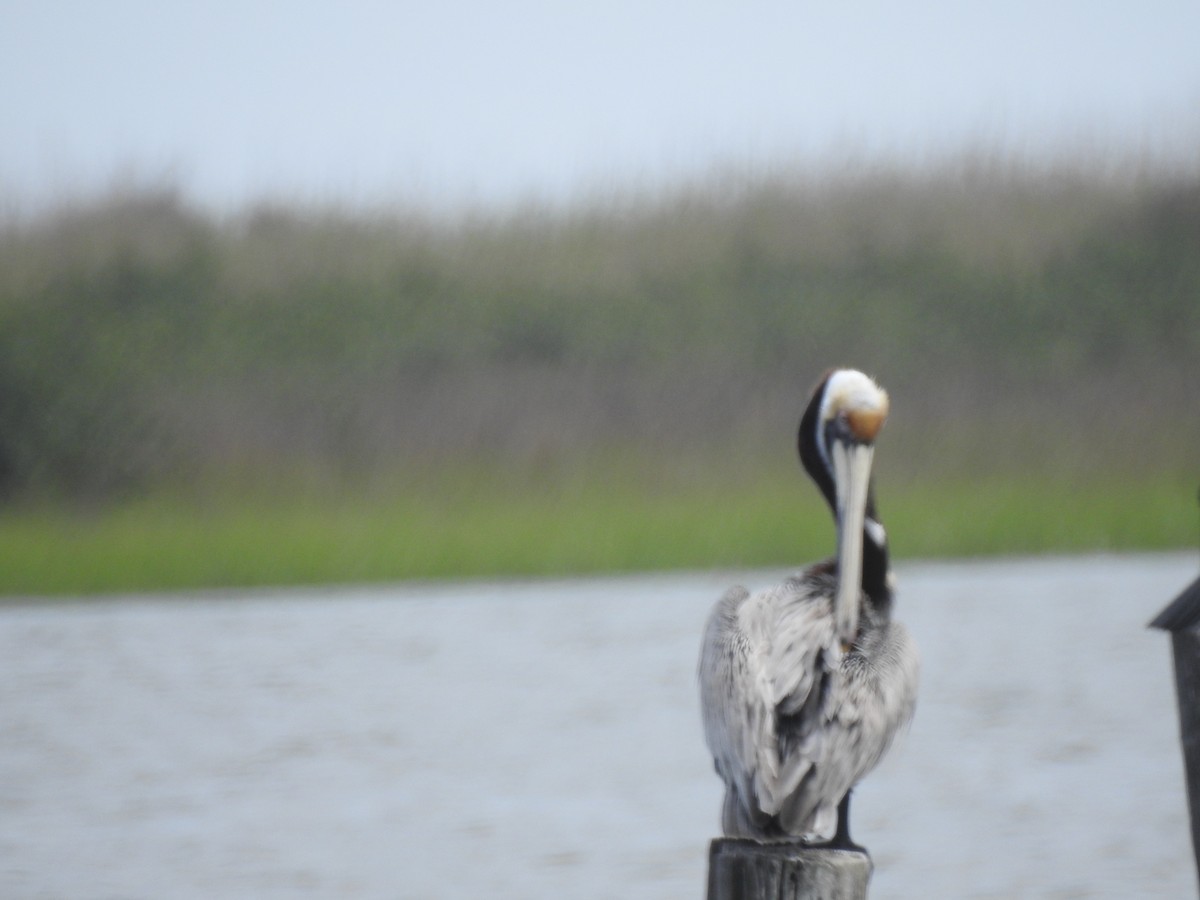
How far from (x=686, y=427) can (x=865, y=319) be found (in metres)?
2.71

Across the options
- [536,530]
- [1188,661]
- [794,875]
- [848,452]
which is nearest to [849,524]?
[848,452]

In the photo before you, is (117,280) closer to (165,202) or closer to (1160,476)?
(165,202)

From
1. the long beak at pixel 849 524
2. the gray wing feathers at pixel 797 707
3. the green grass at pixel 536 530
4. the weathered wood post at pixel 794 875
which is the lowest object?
the weathered wood post at pixel 794 875

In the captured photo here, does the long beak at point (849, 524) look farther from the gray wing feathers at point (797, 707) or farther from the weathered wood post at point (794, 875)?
the weathered wood post at point (794, 875)

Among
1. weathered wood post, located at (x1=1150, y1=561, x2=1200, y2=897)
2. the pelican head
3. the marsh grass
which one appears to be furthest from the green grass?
weathered wood post, located at (x1=1150, y1=561, x2=1200, y2=897)

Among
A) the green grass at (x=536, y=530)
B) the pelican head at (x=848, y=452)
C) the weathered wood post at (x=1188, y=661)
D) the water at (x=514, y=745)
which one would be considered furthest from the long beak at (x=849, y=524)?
the green grass at (x=536, y=530)

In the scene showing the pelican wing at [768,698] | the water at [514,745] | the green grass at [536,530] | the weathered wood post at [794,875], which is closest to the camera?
the weathered wood post at [794,875]

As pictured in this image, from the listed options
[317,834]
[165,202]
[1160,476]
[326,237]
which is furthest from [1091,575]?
[165,202]

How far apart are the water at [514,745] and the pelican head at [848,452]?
347 millimetres

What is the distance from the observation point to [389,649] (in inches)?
417

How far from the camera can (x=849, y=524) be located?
3480 millimetres

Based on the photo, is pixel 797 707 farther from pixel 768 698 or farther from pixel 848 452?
pixel 848 452

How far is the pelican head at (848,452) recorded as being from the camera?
3.38 meters

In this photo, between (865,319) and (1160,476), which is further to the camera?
(865,319)
